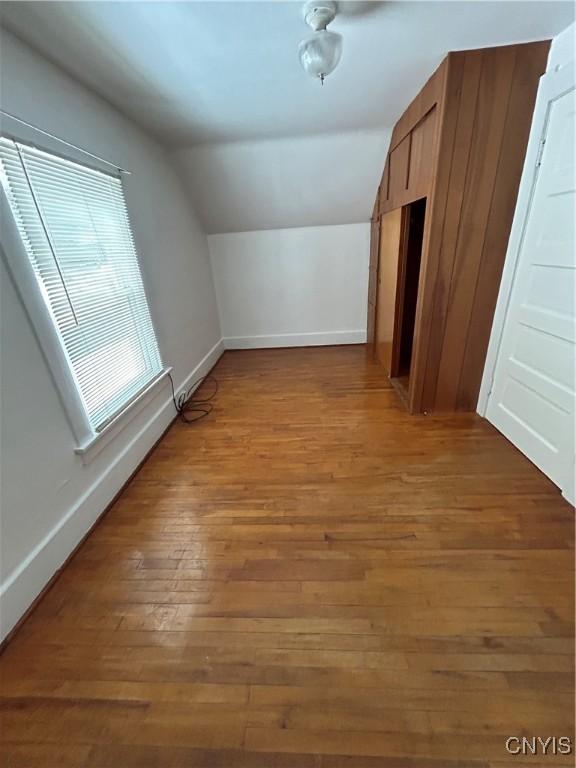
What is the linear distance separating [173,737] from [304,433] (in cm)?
171

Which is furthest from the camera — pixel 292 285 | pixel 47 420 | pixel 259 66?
pixel 292 285

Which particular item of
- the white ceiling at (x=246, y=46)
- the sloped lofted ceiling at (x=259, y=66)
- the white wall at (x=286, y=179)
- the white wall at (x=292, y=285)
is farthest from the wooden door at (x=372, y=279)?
the white ceiling at (x=246, y=46)

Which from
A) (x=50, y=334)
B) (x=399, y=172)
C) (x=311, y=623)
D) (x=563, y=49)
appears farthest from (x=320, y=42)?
(x=311, y=623)

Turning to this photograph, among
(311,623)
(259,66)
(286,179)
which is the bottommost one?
(311,623)

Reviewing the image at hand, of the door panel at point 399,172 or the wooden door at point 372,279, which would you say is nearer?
the door panel at point 399,172

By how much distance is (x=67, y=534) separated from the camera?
155 cm

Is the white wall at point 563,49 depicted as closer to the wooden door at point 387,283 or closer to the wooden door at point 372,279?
the wooden door at point 387,283

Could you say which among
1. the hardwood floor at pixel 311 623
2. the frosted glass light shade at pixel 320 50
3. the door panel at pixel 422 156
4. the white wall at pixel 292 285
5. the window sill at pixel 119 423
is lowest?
the hardwood floor at pixel 311 623

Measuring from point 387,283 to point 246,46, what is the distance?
2.08 meters

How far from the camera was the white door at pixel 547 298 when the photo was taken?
1582mm

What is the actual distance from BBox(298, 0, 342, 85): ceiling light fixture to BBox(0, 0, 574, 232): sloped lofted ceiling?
65 mm

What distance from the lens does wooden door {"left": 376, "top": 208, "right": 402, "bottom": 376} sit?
2752mm

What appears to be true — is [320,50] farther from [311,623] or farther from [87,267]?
[311,623]

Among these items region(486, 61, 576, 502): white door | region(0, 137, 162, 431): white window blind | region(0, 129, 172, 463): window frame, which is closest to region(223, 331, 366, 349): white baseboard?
region(0, 137, 162, 431): white window blind
